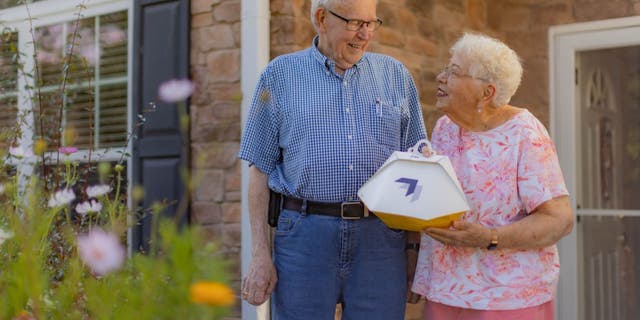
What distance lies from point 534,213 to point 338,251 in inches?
23.4

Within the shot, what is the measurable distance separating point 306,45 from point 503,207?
1560mm

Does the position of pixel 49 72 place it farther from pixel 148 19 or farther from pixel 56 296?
pixel 56 296

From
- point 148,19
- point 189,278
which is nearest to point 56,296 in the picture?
point 189,278

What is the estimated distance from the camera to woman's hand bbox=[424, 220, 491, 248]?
7.49 ft

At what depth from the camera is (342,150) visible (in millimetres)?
2451

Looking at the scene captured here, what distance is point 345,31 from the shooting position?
2482 mm

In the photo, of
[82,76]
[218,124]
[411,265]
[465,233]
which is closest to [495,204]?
[465,233]

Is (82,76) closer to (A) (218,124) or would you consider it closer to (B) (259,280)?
(A) (218,124)

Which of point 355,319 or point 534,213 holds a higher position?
point 534,213

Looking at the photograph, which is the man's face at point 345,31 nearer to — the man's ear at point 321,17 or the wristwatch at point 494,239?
the man's ear at point 321,17

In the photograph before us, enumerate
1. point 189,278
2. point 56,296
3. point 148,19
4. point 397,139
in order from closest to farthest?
point 189,278 → point 56,296 → point 397,139 → point 148,19

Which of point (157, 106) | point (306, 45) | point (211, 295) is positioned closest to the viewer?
Answer: point (211, 295)

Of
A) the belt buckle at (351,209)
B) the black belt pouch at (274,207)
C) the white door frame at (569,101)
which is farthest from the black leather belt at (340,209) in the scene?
the white door frame at (569,101)

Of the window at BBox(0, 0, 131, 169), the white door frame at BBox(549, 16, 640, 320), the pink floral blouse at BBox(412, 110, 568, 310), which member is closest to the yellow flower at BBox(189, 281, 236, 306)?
the pink floral blouse at BBox(412, 110, 568, 310)
